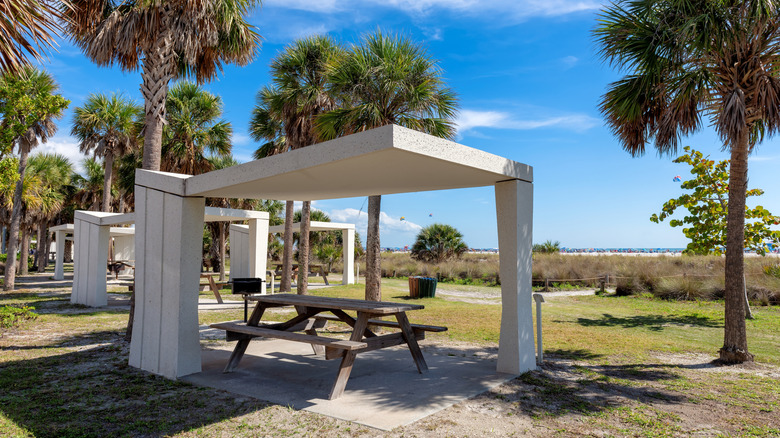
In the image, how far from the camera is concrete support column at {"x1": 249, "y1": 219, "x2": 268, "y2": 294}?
46.6 ft

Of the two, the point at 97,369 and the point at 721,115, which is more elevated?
the point at 721,115

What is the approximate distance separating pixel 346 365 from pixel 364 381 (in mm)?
610

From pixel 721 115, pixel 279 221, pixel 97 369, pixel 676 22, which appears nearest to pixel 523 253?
pixel 721 115

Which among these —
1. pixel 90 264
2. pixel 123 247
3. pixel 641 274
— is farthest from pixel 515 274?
pixel 123 247

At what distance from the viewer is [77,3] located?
28.9 ft

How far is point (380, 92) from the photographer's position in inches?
380

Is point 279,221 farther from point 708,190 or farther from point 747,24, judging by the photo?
point 747,24

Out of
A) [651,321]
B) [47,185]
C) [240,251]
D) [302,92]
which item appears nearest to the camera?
[651,321]

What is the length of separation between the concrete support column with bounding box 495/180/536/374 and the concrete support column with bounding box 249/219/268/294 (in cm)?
991

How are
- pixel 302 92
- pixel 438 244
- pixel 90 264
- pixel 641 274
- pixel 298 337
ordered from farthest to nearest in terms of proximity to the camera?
pixel 438 244, pixel 641 274, pixel 302 92, pixel 90 264, pixel 298 337

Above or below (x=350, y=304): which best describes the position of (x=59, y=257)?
above

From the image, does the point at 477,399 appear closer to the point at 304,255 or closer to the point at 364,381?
the point at 364,381

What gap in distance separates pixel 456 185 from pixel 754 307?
38.9 feet

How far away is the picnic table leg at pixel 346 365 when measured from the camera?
4.68 metres
